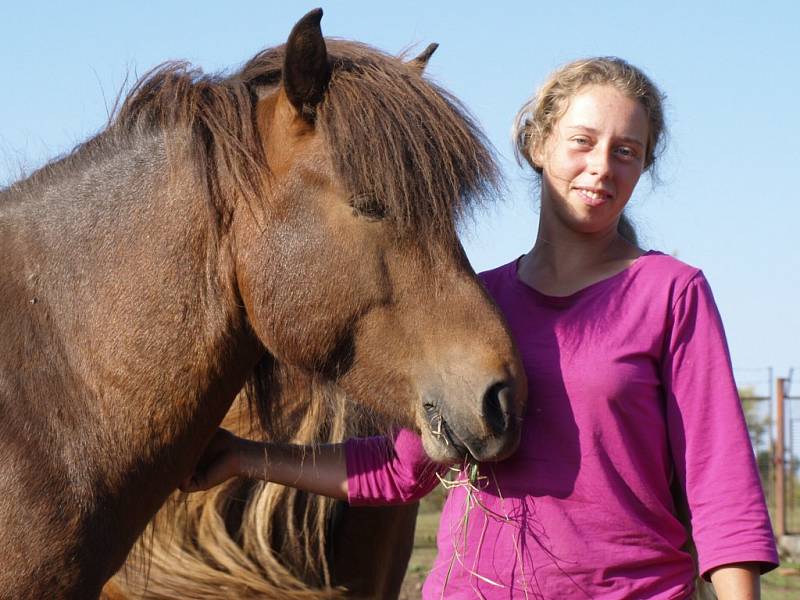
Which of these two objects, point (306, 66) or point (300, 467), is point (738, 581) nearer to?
point (300, 467)

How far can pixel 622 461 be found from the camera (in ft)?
8.37

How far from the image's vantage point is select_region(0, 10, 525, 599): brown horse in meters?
2.64

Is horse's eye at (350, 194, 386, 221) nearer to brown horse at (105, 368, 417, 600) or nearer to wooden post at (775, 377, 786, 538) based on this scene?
brown horse at (105, 368, 417, 600)

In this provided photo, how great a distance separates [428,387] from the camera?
8.68 feet

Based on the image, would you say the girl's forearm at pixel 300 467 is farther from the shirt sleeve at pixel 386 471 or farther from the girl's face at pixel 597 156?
the girl's face at pixel 597 156

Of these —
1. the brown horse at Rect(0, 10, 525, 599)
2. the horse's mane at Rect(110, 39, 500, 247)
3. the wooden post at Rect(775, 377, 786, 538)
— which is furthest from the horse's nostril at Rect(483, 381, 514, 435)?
the wooden post at Rect(775, 377, 786, 538)

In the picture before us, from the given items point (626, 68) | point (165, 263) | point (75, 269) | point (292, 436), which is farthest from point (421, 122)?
point (292, 436)

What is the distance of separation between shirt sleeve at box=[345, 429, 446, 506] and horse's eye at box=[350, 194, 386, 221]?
0.62 meters

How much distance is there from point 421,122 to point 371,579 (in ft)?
7.56

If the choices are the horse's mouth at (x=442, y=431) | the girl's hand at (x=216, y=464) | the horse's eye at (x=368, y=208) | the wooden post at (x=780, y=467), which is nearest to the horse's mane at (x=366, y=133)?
the horse's eye at (x=368, y=208)

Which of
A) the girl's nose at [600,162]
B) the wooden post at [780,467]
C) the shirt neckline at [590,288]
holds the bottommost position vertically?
the wooden post at [780,467]

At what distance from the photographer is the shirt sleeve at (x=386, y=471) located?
293 centimetres

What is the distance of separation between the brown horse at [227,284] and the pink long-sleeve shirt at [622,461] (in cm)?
21

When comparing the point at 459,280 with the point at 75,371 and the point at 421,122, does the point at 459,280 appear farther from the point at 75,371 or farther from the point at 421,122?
the point at 75,371
